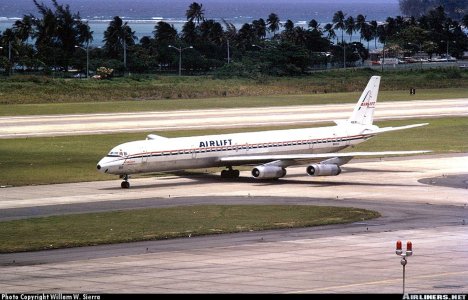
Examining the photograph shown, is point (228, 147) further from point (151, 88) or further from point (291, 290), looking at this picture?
point (151, 88)

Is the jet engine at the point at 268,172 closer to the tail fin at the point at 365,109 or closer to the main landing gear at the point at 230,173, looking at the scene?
the main landing gear at the point at 230,173

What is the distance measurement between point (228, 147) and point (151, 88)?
102m

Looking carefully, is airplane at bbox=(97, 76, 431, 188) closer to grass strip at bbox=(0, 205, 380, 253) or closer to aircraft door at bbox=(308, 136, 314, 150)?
aircraft door at bbox=(308, 136, 314, 150)

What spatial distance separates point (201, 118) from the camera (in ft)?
445

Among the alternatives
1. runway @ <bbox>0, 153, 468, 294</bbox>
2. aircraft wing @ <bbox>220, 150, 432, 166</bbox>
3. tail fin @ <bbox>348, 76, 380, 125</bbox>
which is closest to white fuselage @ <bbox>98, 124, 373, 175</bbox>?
aircraft wing @ <bbox>220, 150, 432, 166</bbox>

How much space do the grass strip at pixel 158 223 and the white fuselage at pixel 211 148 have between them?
10.8 metres

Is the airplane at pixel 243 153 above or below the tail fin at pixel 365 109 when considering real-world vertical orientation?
below

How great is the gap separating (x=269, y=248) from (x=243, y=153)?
3067 centimetres

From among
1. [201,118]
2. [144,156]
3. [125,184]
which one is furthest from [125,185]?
[201,118]

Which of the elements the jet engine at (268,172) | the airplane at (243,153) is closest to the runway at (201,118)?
the airplane at (243,153)

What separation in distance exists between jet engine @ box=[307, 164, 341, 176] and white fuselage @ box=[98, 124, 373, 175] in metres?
3.80

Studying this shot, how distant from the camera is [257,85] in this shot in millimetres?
192875

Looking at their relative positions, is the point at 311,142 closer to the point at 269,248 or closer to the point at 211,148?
the point at 211,148

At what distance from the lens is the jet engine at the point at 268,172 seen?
80000 millimetres
